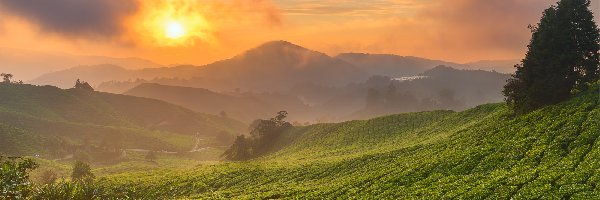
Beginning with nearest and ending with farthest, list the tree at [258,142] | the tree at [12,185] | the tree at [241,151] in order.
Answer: the tree at [12,185] < the tree at [241,151] < the tree at [258,142]

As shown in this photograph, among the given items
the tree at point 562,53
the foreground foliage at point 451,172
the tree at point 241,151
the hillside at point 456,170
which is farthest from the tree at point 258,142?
the tree at point 562,53

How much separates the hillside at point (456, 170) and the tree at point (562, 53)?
3.57 meters

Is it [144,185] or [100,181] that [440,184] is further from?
[100,181]

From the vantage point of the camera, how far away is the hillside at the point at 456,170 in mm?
30828

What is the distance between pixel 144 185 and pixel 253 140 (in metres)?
67.8

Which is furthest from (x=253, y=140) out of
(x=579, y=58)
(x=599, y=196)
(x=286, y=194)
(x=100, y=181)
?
(x=599, y=196)

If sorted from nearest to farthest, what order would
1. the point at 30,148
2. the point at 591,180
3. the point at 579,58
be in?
the point at 591,180 < the point at 579,58 < the point at 30,148

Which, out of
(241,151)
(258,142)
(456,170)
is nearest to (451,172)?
(456,170)

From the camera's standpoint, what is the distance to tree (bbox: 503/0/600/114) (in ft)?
173

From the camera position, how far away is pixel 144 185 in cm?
6681

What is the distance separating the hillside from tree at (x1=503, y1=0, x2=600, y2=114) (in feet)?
11.7

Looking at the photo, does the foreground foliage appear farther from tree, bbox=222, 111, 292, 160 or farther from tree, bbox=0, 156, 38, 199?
tree, bbox=222, 111, 292, 160

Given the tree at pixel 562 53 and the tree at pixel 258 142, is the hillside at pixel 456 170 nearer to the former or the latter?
the tree at pixel 562 53

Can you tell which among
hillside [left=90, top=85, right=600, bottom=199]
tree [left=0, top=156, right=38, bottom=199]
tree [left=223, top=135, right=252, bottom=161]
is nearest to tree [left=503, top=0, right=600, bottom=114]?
hillside [left=90, top=85, right=600, bottom=199]
